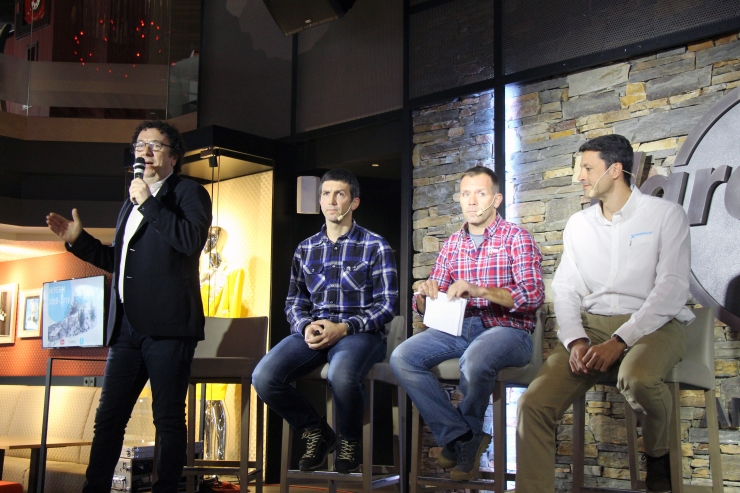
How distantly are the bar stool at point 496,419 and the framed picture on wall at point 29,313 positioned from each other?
19.6 feet

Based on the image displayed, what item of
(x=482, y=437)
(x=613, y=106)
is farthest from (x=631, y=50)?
(x=482, y=437)

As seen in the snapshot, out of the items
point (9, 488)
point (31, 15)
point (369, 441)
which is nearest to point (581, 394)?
point (369, 441)

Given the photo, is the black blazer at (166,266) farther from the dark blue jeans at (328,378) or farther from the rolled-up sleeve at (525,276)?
the rolled-up sleeve at (525,276)

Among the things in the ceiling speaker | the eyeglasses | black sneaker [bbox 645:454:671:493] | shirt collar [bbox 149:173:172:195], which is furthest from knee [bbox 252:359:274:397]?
the ceiling speaker

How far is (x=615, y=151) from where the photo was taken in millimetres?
2834

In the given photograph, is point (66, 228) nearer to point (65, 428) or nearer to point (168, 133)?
point (168, 133)

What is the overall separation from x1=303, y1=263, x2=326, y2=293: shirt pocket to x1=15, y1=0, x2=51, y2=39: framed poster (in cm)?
451

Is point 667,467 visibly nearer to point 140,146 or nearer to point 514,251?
point 514,251

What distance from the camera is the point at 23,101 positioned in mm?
6410

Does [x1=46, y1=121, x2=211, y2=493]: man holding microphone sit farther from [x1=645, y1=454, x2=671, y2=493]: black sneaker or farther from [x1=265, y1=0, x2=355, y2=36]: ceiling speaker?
[x1=265, y1=0, x2=355, y2=36]: ceiling speaker

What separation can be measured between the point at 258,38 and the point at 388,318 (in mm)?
3344

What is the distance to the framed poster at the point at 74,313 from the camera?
6.65 m

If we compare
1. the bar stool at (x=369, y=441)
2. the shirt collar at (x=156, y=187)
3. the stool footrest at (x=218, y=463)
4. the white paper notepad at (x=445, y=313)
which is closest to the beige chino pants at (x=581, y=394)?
the white paper notepad at (x=445, y=313)

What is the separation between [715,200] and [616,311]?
103cm
